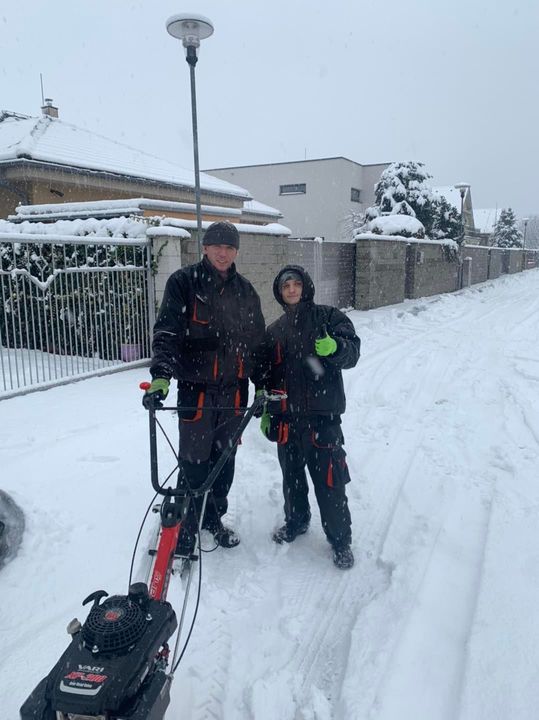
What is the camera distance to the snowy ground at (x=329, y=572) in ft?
7.39

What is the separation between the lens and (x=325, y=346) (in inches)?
110

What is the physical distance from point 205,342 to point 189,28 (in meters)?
5.11

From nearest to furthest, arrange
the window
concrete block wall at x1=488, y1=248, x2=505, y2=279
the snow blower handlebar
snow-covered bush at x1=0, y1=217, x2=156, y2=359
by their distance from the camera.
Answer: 1. the snow blower handlebar
2. snow-covered bush at x1=0, y1=217, x2=156, y2=359
3. concrete block wall at x1=488, y1=248, x2=505, y2=279
4. the window

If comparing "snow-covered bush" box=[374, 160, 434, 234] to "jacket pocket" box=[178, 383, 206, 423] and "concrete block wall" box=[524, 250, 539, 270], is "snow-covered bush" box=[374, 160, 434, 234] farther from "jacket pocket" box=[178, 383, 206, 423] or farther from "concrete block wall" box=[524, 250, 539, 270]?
"concrete block wall" box=[524, 250, 539, 270]

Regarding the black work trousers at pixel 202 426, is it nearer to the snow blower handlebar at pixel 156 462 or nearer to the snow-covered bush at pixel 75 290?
the snow blower handlebar at pixel 156 462

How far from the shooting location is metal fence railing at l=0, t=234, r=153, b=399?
231 inches

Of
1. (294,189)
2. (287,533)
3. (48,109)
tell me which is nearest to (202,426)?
(287,533)

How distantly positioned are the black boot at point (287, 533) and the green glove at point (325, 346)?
123 cm

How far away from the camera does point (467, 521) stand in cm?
357

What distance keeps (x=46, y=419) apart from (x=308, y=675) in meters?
3.75

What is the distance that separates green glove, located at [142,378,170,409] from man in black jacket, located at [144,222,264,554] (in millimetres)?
262

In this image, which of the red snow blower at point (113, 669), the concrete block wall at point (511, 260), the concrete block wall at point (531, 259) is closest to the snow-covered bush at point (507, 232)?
the concrete block wall at point (531, 259)

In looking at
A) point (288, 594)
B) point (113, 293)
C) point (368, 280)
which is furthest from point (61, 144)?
point (288, 594)

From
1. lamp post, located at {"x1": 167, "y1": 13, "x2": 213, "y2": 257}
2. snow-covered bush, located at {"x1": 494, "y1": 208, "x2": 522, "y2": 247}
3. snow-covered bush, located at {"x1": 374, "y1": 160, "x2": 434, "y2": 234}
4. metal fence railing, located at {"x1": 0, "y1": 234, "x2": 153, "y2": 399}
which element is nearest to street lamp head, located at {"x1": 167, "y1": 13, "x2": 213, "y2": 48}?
lamp post, located at {"x1": 167, "y1": 13, "x2": 213, "y2": 257}
